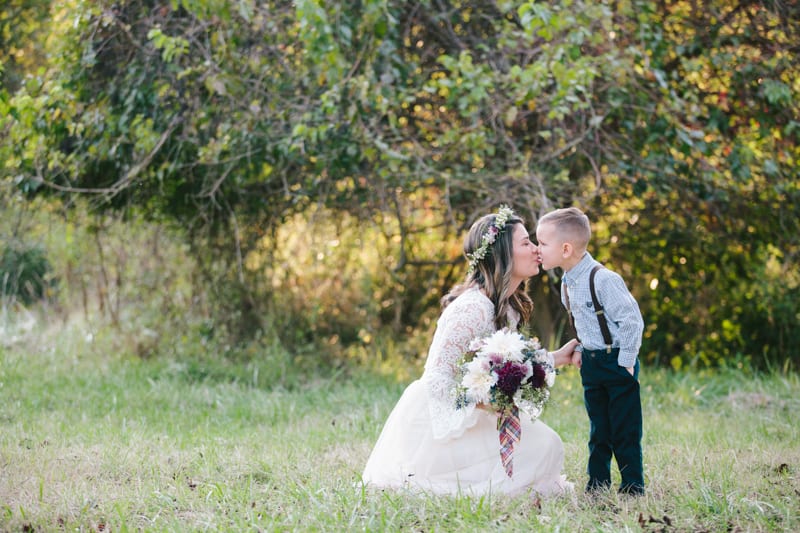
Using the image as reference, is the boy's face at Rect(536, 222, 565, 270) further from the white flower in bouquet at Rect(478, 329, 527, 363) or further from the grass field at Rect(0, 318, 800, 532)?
the grass field at Rect(0, 318, 800, 532)

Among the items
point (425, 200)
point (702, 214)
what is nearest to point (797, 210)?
point (702, 214)

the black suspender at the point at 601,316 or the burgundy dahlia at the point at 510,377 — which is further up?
the black suspender at the point at 601,316

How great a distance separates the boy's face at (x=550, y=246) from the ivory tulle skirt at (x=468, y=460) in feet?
2.64

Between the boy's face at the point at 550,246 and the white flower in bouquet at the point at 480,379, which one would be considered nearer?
the white flower in bouquet at the point at 480,379

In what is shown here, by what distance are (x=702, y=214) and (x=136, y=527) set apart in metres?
6.61

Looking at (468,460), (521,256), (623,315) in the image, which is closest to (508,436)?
(468,460)

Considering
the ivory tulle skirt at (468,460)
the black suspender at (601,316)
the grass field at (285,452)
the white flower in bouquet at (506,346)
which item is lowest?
the grass field at (285,452)

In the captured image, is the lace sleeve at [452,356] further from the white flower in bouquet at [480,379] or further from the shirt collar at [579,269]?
the shirt collar at [579,269]

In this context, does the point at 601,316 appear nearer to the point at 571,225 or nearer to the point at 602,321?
the point at 602,321

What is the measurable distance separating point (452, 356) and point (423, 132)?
13.3 ft

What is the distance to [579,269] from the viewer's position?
4.08 meters

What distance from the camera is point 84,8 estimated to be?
23.4 ft

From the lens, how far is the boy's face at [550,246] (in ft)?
13.4

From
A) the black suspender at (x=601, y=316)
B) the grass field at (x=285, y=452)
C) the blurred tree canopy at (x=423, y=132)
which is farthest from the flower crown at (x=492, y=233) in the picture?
the blurred tree canopy at (x=423, y=132)
